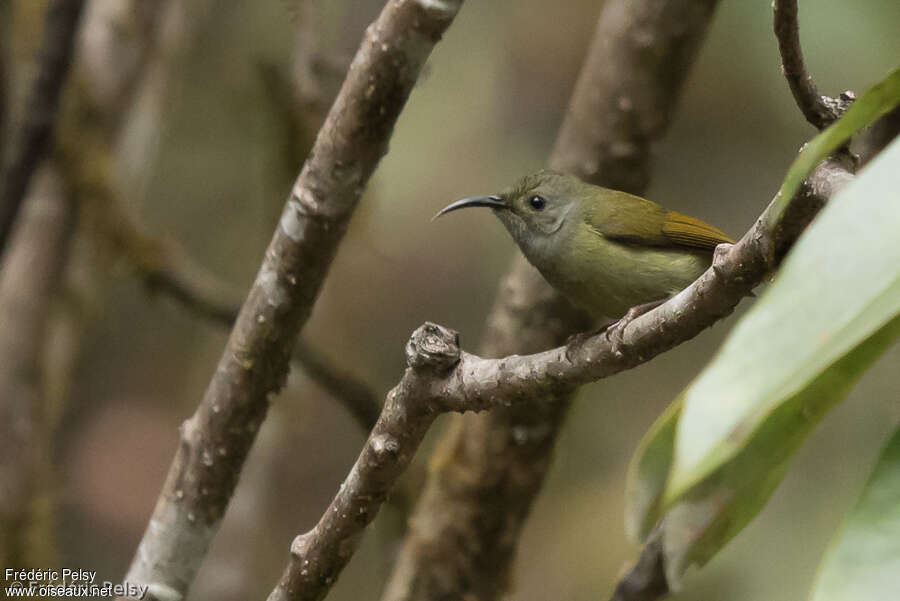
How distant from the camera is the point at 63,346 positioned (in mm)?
5297

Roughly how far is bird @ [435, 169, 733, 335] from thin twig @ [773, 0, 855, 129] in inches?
46.1

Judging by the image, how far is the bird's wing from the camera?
11.0 ft

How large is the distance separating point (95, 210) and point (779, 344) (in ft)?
13.9

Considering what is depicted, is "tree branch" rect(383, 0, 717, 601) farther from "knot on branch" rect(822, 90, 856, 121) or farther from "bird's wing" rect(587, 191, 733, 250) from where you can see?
"knot on branch" rect(822, 90, 856, 121)

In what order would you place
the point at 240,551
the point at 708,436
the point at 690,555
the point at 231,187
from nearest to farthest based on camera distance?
1. the point at 708,436
2. the point at 690,555
3. the point at 240,551
4. the point at 231,187

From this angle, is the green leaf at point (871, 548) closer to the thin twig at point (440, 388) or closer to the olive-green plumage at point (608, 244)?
the thin twig at point (440, 388)

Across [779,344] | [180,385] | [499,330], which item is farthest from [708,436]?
[180,385]

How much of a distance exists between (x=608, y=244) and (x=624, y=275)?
16cm

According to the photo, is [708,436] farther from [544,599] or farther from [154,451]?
[154,451]

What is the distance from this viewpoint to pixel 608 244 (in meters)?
3.54

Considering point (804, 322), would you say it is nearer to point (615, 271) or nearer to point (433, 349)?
point (433, 349)

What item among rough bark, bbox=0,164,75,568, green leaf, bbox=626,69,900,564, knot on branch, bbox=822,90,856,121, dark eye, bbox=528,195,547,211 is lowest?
rough bark, bbox=0,164,75,568

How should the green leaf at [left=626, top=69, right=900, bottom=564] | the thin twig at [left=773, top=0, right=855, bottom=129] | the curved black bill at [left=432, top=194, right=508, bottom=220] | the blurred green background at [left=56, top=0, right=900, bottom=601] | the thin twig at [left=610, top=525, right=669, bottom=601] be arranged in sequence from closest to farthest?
1. the green leaf at [left=626, top=69, right=900, bottom=564]
2. the thin twig at [left=773, top=0, right=855, bottom=129]
3. the thin twig at [left=610, top=525, right=669, bottom=601]
4. the curved black bill at [left=432, top=194, right=508, bottom=220]
5. the blurred green background at [left=56, top=0, right=900, bottom=601]

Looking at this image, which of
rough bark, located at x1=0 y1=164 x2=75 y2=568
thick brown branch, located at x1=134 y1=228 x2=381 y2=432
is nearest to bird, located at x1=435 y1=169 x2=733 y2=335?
thick brown branch, located at x1=134 y1=228 x2=381 y2=432
